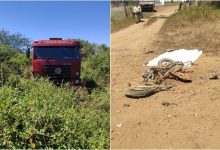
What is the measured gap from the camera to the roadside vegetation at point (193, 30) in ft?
41.9

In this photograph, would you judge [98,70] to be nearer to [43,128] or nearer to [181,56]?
[181,56]

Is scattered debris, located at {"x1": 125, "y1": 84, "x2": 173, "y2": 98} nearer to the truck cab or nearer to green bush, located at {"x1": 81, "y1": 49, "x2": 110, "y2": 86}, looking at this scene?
green bush, located at {"x1": 81, "y1": 49, "x2": 110, "y2": 86}

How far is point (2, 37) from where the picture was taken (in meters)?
23.1

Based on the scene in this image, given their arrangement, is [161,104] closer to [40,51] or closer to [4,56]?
[40,51]

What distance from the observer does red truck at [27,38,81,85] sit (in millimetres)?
11797

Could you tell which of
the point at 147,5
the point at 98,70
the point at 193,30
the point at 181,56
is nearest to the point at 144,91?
the point at 181,56

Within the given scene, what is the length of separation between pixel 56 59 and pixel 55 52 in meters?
0.22

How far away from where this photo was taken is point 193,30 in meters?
15.7

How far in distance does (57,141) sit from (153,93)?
291cm

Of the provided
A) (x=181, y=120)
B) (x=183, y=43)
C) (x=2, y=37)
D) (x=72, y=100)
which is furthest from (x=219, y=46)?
(x=2, y=37)

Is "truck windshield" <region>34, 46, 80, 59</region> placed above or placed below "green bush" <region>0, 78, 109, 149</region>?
above

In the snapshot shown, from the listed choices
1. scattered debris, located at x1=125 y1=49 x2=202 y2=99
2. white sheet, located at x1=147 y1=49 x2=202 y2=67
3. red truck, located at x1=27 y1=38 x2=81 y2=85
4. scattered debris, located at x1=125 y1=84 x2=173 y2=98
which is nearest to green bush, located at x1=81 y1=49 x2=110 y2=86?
red truck, located at x1=27 y1=38 x2=81 y2=85

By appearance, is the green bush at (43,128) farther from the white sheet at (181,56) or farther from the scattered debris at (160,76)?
the white sheet at (181,56)

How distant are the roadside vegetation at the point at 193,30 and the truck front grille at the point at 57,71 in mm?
2880
